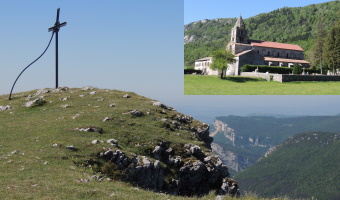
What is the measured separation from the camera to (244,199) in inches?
717

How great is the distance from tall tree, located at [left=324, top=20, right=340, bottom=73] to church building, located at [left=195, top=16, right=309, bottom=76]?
25.1 meters

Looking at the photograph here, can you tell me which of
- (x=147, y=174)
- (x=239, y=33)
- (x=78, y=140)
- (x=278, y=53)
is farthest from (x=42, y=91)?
(x=278, y=53)

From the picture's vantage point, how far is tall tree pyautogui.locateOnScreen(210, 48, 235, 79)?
94.8m

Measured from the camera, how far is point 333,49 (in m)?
94.4

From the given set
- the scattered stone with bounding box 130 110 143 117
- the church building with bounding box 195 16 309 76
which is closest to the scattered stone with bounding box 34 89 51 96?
the scattered stone with bounding box 130 110 143 117

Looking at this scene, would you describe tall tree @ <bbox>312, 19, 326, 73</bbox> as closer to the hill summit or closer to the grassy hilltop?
the hill summit

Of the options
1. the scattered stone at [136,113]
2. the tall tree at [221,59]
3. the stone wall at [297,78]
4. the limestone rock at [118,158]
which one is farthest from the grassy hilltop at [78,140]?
the tall tree at [221,59]

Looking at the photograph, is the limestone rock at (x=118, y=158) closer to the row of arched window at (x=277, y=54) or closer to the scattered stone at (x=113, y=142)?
the scattered stone at (x=113, y=142)

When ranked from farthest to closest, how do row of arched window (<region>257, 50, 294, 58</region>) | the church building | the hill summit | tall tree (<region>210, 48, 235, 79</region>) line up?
row of arched window (<region>257, 50, 294, 58</region>)
the church building
tall tree (<region>210, 48, 235, 79</region>)
the hill summit

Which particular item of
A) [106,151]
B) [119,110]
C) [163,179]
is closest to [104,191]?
[106,151]

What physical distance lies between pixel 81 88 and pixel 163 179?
30499mm

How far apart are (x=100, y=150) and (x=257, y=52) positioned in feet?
353

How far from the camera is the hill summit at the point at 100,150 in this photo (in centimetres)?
1808

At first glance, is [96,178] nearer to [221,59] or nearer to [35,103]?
[35,103]
